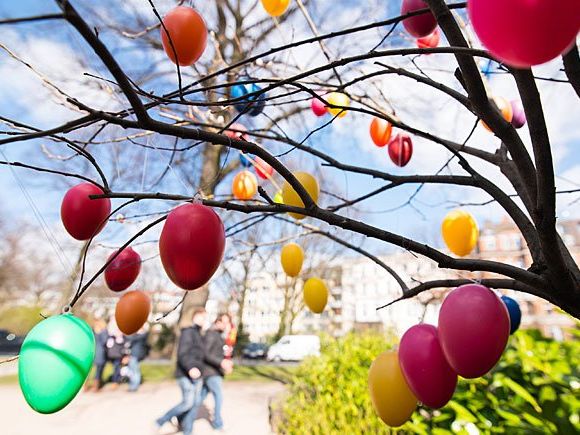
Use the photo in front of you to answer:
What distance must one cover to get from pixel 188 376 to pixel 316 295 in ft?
10.2

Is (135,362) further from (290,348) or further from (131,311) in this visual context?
(290,348)

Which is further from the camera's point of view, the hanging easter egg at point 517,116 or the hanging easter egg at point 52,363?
the hanging easter egg at point 517,116

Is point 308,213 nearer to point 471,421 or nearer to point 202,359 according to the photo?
point 471,421

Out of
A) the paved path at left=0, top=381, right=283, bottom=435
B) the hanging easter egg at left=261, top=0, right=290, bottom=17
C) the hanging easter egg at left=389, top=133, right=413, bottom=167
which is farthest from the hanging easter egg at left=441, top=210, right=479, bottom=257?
the paved path at left=0, top=381, right=283, bottom=435

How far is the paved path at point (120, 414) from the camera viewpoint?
477 cm

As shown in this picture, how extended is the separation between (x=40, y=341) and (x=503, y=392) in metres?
2.35

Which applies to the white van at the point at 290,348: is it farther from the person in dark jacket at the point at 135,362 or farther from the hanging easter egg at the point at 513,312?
the hanging easter egg at the point at 513,312

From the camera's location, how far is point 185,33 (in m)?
1.35

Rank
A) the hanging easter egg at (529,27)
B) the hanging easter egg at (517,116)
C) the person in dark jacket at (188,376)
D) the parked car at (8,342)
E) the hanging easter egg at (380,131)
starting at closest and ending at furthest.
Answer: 1. the hanging easter egg at (529,27)
2. the hanging easter egg at (517,116)
3. the hanging easter egg at (380,131)
4. the person in dark jacket at (188,376)
5. the parked car at (8,342)

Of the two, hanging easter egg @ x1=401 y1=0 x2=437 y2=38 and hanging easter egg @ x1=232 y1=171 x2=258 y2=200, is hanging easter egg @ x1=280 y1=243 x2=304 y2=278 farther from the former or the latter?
hanging easter egg @ x1=401 y1=0 x2=437 y2=38

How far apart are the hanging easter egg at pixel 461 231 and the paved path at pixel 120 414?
3.91 metres

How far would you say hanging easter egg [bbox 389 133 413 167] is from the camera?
2.27 meters

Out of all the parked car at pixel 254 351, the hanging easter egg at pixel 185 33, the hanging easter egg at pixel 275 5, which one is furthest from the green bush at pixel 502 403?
the parked car at pixel 254 351

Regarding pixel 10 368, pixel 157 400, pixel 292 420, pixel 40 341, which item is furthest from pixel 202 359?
pixel 10 368
